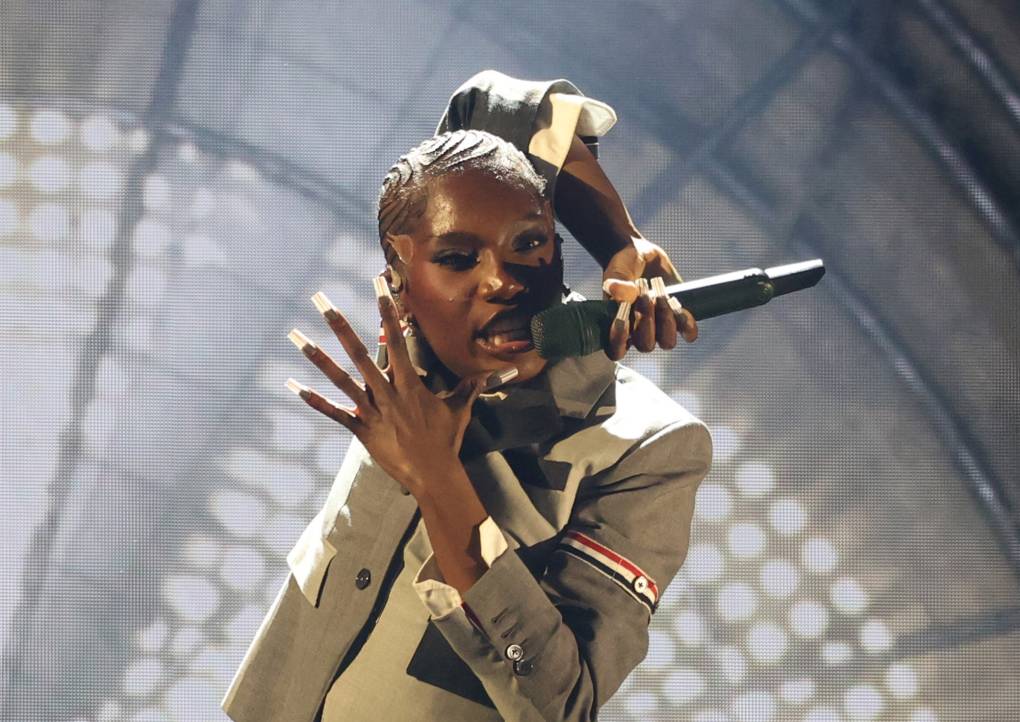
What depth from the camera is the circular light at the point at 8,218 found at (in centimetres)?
206

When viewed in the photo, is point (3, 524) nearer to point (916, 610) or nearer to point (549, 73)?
point (549, 73)

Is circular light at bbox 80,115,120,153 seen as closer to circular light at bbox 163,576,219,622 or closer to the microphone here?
circular light at bbox 163,576,219,622

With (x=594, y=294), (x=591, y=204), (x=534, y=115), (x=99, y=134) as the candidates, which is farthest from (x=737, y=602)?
(x=99, y=134)

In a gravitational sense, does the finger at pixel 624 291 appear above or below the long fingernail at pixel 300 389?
above

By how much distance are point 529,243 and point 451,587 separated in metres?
0.33

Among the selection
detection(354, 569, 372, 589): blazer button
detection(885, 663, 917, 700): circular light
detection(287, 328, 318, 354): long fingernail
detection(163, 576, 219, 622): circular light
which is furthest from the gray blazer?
detection(885, 663, 917, 700): circular light

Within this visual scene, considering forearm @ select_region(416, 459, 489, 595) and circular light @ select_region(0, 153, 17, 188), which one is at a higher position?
circular light @ select_region(0, 153, 17, 188)

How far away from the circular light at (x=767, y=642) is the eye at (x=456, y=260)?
1.30m

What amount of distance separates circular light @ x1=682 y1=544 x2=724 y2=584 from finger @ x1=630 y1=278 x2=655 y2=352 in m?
1.21

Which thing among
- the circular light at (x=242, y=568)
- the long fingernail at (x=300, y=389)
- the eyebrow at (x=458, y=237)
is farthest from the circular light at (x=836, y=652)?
the long fingernail at (x=300, y=389)

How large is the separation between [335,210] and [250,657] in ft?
3.40

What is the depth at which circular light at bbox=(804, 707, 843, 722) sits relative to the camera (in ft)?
6.95

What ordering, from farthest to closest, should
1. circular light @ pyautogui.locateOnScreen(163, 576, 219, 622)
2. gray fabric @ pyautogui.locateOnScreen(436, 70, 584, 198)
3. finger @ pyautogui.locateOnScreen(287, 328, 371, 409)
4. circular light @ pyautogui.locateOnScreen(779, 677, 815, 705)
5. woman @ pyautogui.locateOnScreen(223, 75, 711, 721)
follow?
circular light @ pyautogui.locateOnScreen(779, 677, 815, 705), circular light @ pyautogui.locateOnScreen(163, 576, 219, 622), gray fabric @ pyautogui.locateOnScreen(436, 70, 584, 198), woman @ pyautogui.locateOnScreen(223, 75, 711, 721), finger @ pyautogui.locateOnScreen(287, 328, 371, 409)

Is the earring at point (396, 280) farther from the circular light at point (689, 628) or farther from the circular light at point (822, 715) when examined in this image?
the circular light at point (822, 715)
